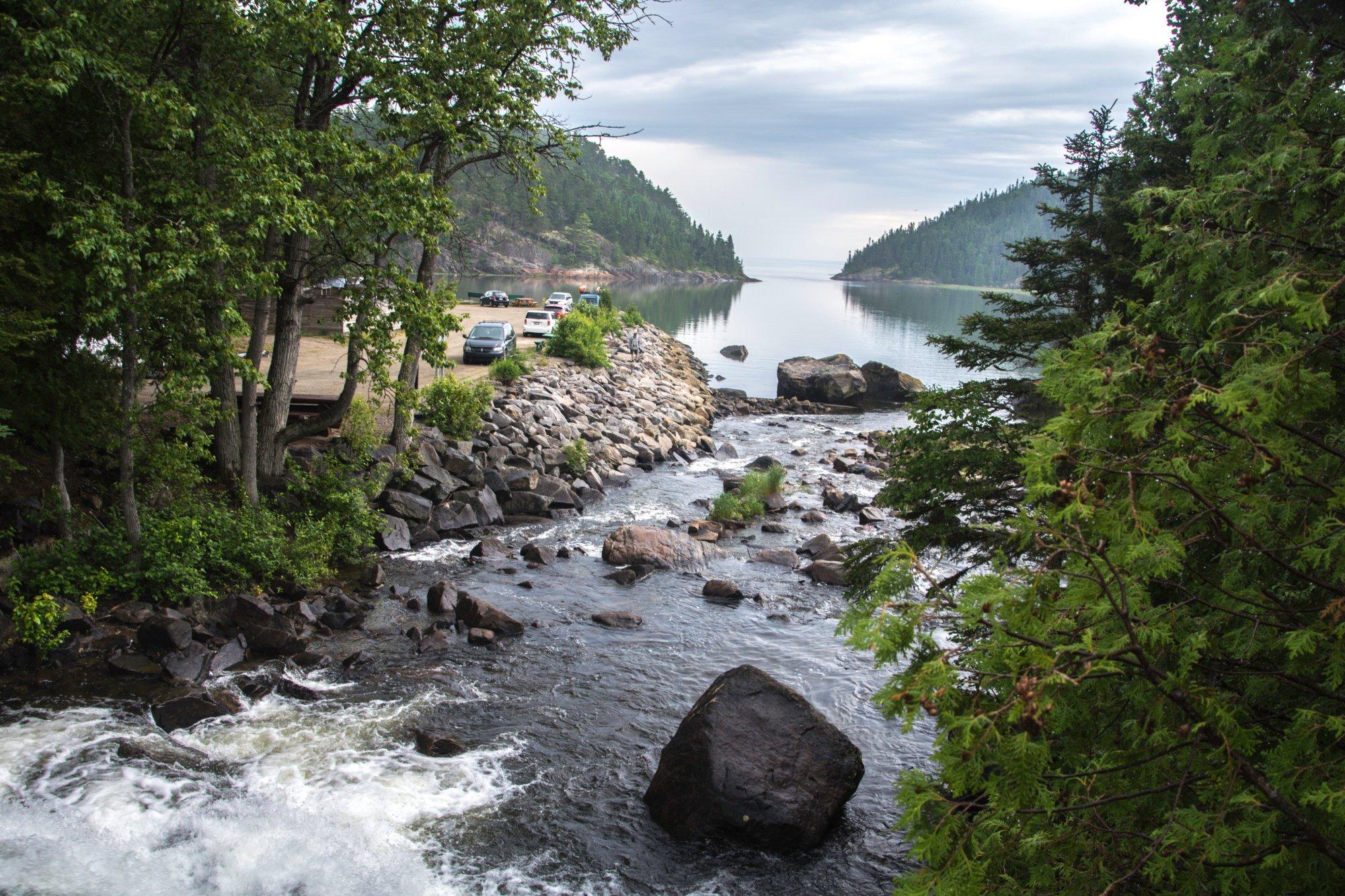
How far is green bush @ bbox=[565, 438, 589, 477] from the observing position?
25719 mm

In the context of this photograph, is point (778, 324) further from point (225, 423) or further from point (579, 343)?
point (225, 423)

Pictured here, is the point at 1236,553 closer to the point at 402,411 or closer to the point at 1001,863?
the point at 1001,863

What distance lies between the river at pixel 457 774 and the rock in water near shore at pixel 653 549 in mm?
1984

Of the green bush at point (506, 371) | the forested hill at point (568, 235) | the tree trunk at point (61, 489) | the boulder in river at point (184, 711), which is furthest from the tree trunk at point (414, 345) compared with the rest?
the forested hill at point (568, 235)

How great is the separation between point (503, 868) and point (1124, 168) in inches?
583

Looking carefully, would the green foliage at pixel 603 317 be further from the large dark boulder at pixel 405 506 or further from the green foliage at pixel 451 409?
the large dark boulder at pixel 405 506

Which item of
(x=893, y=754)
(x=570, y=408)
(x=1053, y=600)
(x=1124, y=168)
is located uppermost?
(x=1124, y=168)

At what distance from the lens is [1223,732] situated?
4.36 metres

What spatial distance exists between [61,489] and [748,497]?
15.6 metres

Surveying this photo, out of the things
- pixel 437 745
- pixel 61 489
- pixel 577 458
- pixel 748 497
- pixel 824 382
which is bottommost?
pixel 437 745

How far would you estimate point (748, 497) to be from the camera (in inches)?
951

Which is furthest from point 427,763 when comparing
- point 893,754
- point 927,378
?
point 927,378

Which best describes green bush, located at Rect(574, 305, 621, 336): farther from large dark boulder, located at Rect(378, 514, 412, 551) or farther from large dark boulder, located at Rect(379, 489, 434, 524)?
large dark boulder, located at Rect(378, 514, 412, 551)

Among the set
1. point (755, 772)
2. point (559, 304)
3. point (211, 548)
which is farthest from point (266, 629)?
point (559, 304)
